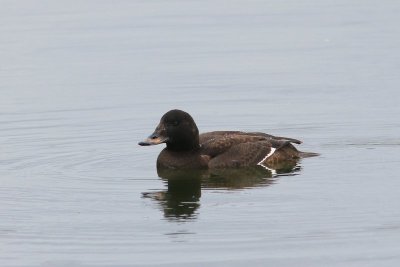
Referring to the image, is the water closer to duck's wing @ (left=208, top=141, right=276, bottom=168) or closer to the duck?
the duck

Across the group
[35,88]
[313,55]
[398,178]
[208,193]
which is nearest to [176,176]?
[208,193]

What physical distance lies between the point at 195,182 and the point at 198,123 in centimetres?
340

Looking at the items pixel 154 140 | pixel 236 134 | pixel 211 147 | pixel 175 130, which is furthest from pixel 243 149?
pixel 154 140

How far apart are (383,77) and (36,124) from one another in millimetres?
5795

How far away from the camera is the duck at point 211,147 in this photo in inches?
659

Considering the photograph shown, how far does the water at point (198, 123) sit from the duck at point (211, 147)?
424 mm

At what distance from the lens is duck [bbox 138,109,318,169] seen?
16.8 meters

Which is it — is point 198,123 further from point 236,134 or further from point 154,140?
point 154,140

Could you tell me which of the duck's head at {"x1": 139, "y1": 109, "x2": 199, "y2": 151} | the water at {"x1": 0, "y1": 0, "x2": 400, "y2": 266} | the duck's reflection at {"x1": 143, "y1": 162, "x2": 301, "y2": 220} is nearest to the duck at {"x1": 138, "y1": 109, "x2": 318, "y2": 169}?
the duck's head at {"x1": 139, "y1": 109, "x2": 199, "y2": 151}

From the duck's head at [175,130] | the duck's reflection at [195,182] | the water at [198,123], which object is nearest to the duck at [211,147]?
the duck's head at [175,130]

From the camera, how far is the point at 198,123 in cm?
1930

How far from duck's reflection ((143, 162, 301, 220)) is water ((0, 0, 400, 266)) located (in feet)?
0.16

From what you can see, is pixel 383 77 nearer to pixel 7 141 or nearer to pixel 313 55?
pixel 313 55

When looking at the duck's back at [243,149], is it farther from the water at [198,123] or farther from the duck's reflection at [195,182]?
the water at [198,123]
